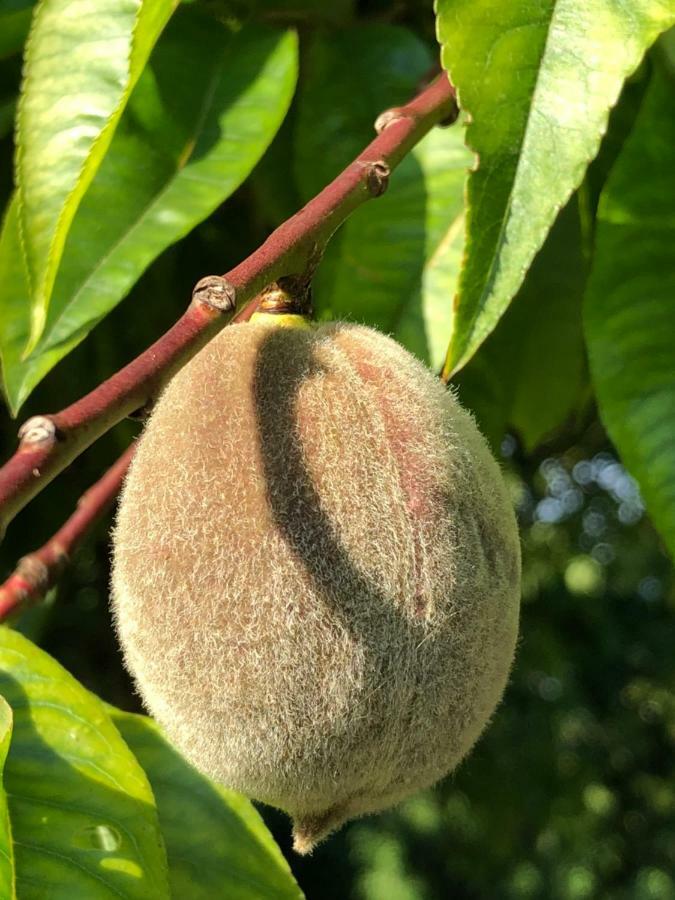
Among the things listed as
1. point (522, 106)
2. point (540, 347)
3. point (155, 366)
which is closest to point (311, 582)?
point (155, 366)

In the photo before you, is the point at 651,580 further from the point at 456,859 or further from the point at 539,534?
the point at 456,859

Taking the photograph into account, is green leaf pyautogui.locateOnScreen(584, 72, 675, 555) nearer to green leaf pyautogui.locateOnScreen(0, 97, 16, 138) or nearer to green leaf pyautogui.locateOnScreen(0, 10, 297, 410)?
green leaf pyautogui.locateOnScreen(0, 10, 297, 410)

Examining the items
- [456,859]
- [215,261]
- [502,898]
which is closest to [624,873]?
[502,898]

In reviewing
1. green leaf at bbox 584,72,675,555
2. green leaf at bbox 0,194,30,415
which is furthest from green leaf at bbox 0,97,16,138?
green leaf at bbox 584,72,675,555

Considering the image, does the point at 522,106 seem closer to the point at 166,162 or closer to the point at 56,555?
the point at 166,162

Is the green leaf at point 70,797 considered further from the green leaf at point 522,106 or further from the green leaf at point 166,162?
the green leaf at point 522,106

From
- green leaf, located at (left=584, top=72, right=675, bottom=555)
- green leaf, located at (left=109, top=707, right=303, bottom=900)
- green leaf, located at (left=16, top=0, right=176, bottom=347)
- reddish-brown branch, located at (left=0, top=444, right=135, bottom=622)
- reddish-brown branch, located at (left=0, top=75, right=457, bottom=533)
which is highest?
green leaf, located at (left=16, top=0, right=176, bottom=347)

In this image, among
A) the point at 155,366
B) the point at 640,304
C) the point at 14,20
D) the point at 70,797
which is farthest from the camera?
the point at 14,20
